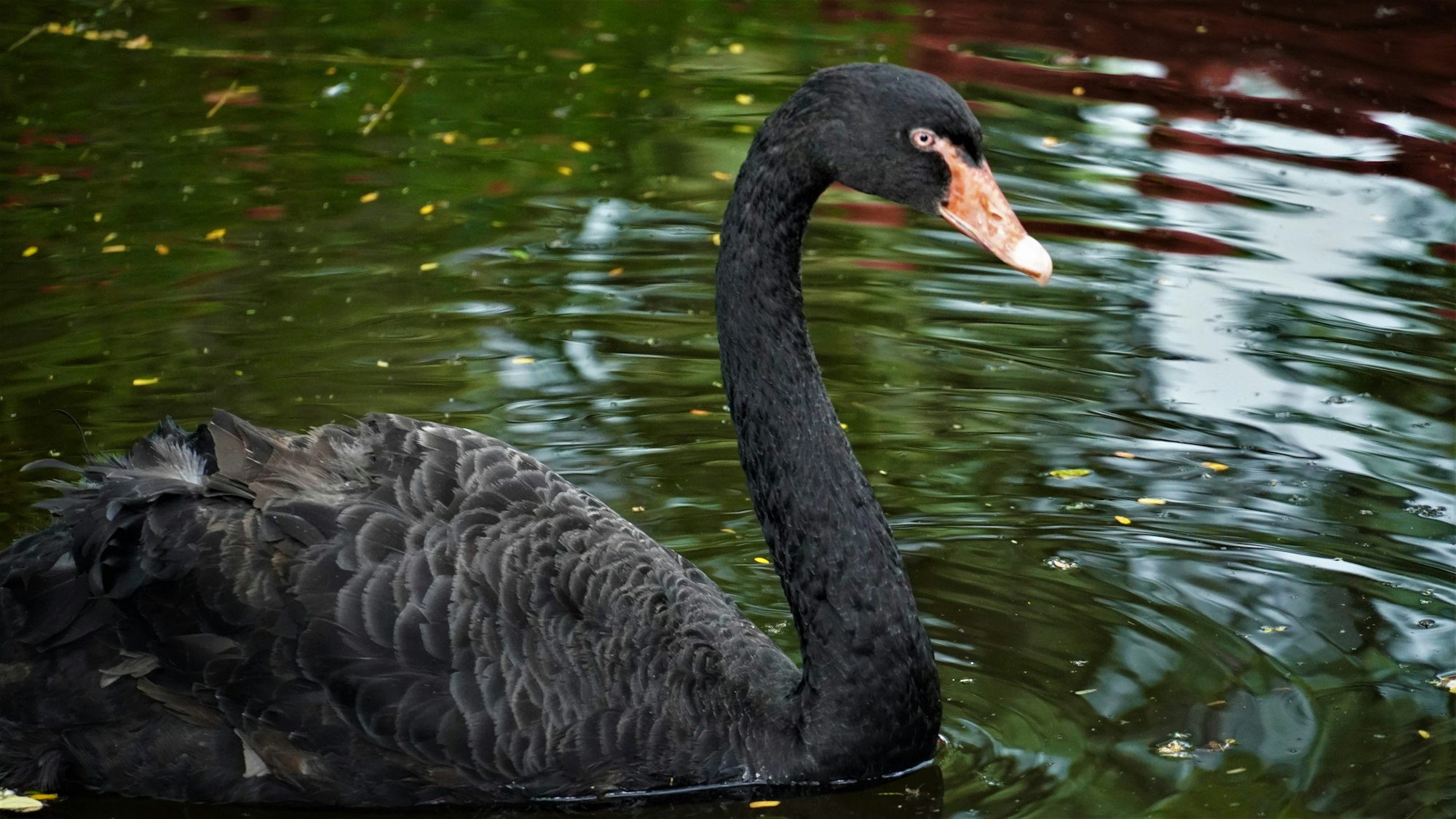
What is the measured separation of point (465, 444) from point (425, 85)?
22.0ft

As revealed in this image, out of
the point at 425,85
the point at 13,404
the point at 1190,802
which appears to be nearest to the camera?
the point at 1190,802

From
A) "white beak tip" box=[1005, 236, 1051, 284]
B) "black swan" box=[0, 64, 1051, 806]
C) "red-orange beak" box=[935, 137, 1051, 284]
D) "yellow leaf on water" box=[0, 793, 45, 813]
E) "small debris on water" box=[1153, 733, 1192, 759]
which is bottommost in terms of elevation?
"yellow leaf on water" box=[0, 793, 45, 813]

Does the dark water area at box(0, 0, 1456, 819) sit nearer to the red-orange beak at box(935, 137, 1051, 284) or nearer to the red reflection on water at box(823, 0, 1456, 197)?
the red reflection on water at box(823, 0, 1456, 197)

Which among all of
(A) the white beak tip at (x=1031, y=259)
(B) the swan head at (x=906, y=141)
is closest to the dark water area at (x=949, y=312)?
(A) the white beak tip at (x=1031, y=259)

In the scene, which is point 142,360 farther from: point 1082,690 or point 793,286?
point 1082,690

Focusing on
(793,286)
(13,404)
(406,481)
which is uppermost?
(793,286)

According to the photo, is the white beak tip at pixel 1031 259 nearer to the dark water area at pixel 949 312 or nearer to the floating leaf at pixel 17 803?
the dark water area at pixel 949 312

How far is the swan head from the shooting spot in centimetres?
427

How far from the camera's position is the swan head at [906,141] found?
4.27 meters

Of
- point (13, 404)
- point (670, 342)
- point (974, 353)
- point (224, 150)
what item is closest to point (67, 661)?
point (13, 404)

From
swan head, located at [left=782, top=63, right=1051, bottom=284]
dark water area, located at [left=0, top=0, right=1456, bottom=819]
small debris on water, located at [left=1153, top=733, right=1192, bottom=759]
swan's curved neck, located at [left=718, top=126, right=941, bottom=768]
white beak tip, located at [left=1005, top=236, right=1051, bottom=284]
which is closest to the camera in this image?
white beak tip, located at [left=1005, top=236, right=1051, bottom=284]

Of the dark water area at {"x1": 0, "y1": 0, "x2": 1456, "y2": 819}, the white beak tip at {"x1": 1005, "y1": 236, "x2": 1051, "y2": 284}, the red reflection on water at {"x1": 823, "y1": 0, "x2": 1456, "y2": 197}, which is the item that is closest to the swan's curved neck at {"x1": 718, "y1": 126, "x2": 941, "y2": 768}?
the dark water area at {"x1": 0, "y1": 0, "x2": 1456, "y2": 819}

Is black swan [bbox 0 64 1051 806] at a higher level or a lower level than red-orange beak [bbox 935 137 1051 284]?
lower

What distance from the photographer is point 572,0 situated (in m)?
13.0
